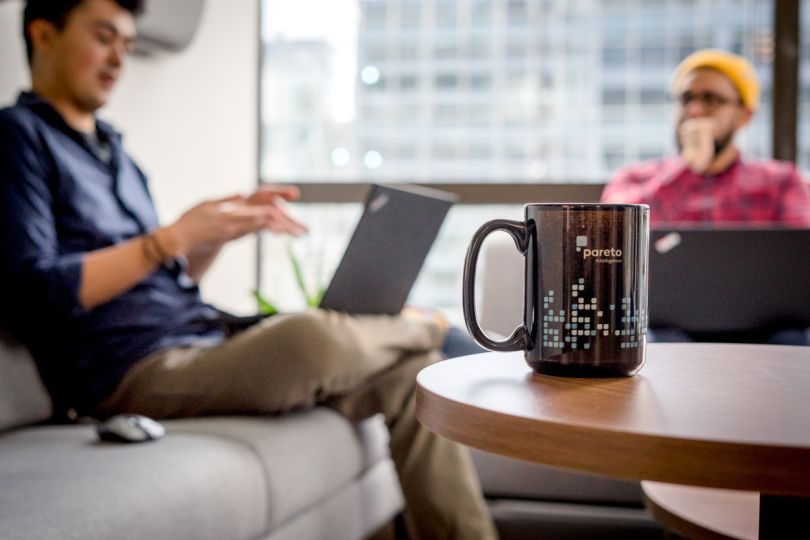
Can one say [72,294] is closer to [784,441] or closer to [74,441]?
[74,441]

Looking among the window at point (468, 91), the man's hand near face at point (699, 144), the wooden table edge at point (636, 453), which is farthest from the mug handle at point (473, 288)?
the window at point (468, 91)

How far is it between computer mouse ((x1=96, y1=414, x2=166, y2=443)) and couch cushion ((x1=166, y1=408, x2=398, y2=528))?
0.08 metres

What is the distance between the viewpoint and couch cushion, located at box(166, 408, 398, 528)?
142 cm

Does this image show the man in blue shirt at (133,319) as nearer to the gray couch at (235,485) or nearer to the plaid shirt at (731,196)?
the gray couch at (235,485)

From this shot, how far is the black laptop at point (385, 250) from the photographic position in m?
1.53

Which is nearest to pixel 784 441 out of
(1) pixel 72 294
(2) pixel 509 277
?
(1) pixel 72 294

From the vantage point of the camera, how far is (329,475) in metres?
1.59

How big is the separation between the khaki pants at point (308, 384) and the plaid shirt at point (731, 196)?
1360 millimetres

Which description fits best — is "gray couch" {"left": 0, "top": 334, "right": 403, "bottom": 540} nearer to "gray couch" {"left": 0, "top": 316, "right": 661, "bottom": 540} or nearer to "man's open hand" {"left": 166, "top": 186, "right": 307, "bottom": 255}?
"gray couch" {"left": 0, "top": 316, "right": 661, "bottom": 540}

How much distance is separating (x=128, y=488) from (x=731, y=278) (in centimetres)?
131

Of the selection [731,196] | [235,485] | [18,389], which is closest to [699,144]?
[731,196]

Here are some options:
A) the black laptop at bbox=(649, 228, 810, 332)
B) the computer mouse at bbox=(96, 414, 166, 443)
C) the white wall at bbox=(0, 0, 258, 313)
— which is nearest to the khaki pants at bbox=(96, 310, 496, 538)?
the computer mouse at bbox=(96, 414, 166, 443)

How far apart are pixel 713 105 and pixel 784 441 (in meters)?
2.57

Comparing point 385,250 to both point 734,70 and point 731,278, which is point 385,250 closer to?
point 731,278
